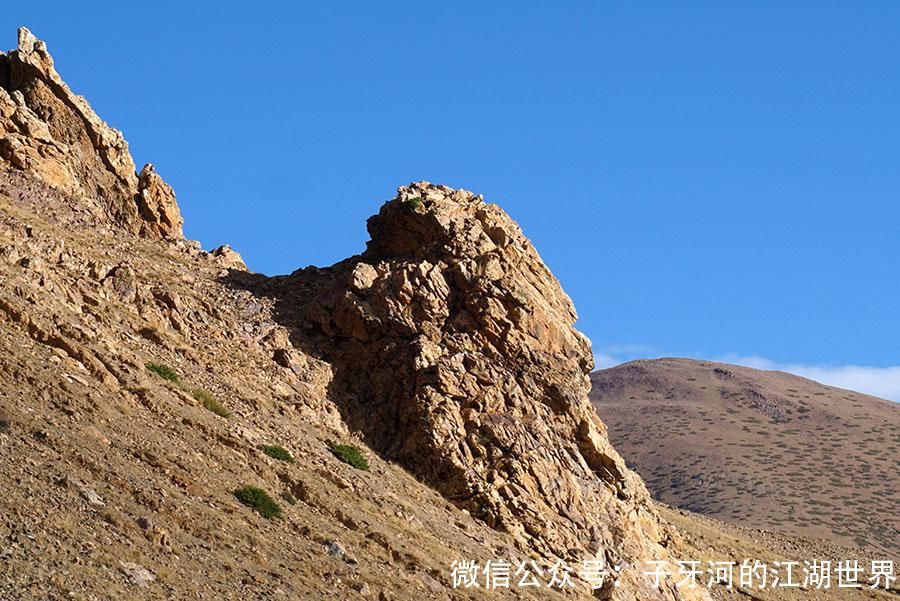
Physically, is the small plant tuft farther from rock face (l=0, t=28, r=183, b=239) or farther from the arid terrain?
rock face (l=0, t=28, r=183, b=239)

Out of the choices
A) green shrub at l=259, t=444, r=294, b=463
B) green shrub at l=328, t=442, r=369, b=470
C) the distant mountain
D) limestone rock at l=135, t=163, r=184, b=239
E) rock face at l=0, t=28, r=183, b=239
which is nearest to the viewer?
green shrub at l=259, t=444, r=294, b=463

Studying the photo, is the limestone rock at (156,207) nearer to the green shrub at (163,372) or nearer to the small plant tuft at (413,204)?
the small plant tuft at (413,204)

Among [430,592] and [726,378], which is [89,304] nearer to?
[430,592]

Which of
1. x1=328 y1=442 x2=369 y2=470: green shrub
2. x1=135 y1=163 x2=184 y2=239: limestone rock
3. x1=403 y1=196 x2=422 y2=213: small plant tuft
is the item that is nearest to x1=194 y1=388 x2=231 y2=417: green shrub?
x1=328 y1=442 x2=369 y2=470: green shrub

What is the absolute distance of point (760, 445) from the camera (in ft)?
441

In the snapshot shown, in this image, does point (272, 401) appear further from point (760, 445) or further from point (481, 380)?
point (760, 445)

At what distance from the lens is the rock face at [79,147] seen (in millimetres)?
40156

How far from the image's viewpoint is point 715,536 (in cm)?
5216

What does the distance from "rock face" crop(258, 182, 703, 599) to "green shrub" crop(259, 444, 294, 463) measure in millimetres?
4914

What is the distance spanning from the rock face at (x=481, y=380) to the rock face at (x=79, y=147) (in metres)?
5.67

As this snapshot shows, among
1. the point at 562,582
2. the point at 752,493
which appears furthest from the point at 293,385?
the point at 752,493

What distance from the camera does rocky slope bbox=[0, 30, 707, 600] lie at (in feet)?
76.1


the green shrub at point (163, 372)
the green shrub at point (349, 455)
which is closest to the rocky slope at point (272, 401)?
the green shrub at point (163, 372)

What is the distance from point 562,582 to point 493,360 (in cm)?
709
